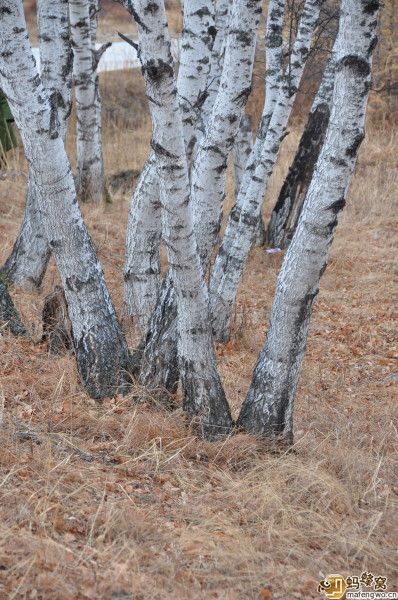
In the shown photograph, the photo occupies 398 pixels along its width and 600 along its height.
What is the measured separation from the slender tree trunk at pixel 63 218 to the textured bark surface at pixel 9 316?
96 centimetres

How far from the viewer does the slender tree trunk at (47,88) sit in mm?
6258

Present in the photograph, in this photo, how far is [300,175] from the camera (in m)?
9.85

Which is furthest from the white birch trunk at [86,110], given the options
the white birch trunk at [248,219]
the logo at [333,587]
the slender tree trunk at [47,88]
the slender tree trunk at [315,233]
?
the logo at [333,587]

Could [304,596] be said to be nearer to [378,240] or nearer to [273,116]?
[273,116]

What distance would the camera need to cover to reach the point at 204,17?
14.6ft

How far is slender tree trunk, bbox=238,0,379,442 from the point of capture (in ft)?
11.7

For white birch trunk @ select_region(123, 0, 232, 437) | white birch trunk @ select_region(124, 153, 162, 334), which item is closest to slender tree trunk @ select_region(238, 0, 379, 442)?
white birch trunk @ select_region(123, 0, 232, 437)

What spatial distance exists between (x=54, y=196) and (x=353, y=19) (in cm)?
180

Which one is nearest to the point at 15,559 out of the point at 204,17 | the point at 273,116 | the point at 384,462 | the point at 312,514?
the point at 312,514

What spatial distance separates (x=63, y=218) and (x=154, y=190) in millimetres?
1213

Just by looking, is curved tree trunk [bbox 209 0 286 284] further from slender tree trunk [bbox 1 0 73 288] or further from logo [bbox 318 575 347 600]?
logo [bbox 318 575 347 600]

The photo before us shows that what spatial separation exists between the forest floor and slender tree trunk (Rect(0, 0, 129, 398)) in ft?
0.75

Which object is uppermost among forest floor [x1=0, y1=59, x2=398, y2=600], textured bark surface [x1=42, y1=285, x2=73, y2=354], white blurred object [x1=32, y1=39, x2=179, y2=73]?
white blurred object [x1=32, y1=39, x2=179, y2=73]

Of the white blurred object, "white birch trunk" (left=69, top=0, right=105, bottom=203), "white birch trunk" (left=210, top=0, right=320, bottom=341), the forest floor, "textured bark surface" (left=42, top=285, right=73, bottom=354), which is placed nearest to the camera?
the forest floor
